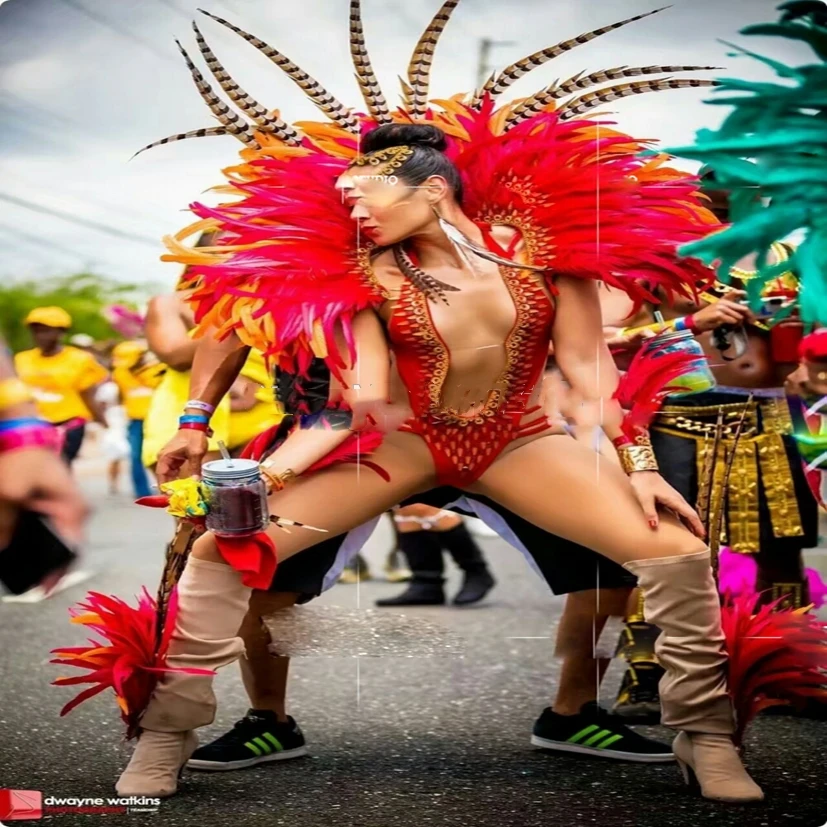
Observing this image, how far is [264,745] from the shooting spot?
3982 millimetres

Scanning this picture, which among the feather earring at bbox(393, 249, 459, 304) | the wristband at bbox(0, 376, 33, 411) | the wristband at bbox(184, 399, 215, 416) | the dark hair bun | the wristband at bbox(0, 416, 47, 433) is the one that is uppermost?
the dark hair bun

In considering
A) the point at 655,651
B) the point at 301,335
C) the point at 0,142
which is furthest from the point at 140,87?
the point at 655,651

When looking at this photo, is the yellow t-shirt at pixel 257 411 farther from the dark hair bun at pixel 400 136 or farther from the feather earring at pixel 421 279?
the dark hair bun at pixel 400 136

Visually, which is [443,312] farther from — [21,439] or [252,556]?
[21,439]

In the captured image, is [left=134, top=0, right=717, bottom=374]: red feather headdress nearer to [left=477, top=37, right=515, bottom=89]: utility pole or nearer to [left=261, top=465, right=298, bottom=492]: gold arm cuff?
[left=477, top=37, right=515, bottom=89]: utility pole

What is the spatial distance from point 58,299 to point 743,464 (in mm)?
1612

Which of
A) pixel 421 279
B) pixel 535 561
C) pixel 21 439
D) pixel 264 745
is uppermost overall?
pixel 421 279

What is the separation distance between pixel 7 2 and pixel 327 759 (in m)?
1.67

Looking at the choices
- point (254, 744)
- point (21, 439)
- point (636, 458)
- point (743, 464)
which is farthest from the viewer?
point (743, 464)

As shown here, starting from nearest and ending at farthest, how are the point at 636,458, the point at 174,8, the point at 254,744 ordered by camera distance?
the point at 174,8, the point at 636,458, the point at 254,744

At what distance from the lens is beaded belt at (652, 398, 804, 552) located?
4215 mm

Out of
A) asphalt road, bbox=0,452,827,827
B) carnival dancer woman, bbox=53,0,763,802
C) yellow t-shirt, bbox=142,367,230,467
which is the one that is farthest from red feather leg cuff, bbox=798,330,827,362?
yellow t-shirt, bbox=142,367,230,467

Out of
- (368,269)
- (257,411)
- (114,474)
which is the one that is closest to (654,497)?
(368,269)

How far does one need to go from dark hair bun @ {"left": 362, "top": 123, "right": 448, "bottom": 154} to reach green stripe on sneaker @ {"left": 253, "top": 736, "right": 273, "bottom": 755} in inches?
50.0
